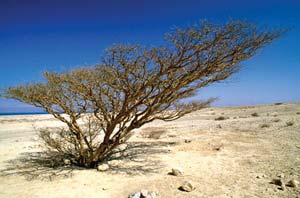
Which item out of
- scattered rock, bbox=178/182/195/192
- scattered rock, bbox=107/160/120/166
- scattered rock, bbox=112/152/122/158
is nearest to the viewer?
scattered rock, bbox=178/182/195/192

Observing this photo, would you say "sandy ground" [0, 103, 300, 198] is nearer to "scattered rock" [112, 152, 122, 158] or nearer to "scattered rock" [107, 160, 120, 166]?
"scattered rock" [107, 160, 120, 166]

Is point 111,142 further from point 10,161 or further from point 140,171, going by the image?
point 10,161

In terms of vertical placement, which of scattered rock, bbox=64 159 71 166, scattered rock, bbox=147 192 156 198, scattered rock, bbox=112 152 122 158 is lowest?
scattered rock, bbox=147 192 156 198

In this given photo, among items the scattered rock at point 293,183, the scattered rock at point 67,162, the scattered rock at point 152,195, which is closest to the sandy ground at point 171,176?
the scattered rock at point 293,183

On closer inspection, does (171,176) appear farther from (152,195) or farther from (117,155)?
(117,155)

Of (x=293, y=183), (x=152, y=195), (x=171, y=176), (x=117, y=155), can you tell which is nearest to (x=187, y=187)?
(x=152, y=195)

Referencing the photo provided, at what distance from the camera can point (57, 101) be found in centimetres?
849

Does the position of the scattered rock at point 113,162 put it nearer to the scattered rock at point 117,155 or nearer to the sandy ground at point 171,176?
the sandy ground at point 171,176

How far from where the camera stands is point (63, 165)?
892cm

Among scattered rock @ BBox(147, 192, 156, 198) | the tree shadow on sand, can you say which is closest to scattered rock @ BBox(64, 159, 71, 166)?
the tree shadow on sand

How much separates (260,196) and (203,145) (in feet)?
20.3

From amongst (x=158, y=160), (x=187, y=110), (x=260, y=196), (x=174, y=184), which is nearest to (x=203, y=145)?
(x=187, y=110)

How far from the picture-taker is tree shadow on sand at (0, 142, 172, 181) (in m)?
7.79

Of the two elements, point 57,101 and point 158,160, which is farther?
point 158,160
